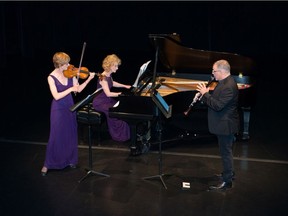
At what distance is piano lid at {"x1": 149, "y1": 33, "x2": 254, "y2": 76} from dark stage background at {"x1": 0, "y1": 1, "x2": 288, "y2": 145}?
4212 millimetres

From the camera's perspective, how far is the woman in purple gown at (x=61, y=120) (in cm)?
562

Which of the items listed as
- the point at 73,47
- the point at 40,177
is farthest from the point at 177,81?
the point at 73,47

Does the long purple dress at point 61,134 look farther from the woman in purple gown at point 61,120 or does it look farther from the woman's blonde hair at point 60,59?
the woman's blonde hair at point 60,59

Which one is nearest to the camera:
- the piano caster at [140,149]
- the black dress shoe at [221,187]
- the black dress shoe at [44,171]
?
the black dress shoe at [221,187]

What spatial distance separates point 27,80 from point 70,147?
682 cm

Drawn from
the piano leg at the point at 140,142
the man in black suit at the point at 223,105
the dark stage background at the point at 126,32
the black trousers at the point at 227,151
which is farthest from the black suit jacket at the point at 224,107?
the dark stage background at the point at 126,32

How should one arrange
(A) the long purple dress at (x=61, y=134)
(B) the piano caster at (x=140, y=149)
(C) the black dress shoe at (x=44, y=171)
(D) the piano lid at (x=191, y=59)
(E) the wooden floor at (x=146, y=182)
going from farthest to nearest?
(D) the piano lid at (x=191, y=59)
(B) the piano caster at (x=140, y=149)
(C) the black dress shoe at (x=44, y=171)
(A) the long purple dress at (x=61, y=134)
(E) the wooden floor at (x=146, y=182)

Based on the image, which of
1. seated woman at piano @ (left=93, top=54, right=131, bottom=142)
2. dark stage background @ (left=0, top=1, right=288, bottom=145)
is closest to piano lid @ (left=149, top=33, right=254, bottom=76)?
seated woman at piano @ (left=93, top=54, right=131, bottom=142)

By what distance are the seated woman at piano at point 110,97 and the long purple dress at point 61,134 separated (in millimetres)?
634

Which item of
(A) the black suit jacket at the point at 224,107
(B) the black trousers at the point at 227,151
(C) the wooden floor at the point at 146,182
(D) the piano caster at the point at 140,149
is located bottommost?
(C) the wooden floor at the point at 146,182

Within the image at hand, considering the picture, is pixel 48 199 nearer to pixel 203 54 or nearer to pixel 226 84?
pixel 226 84

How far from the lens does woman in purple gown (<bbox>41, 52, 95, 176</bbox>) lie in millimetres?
5625

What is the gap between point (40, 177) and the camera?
19.3 feet

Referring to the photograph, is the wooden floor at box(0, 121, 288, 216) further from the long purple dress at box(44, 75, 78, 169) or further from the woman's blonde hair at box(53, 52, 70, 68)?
the woman's blonde hair at box(53, 52, 70, 68)
